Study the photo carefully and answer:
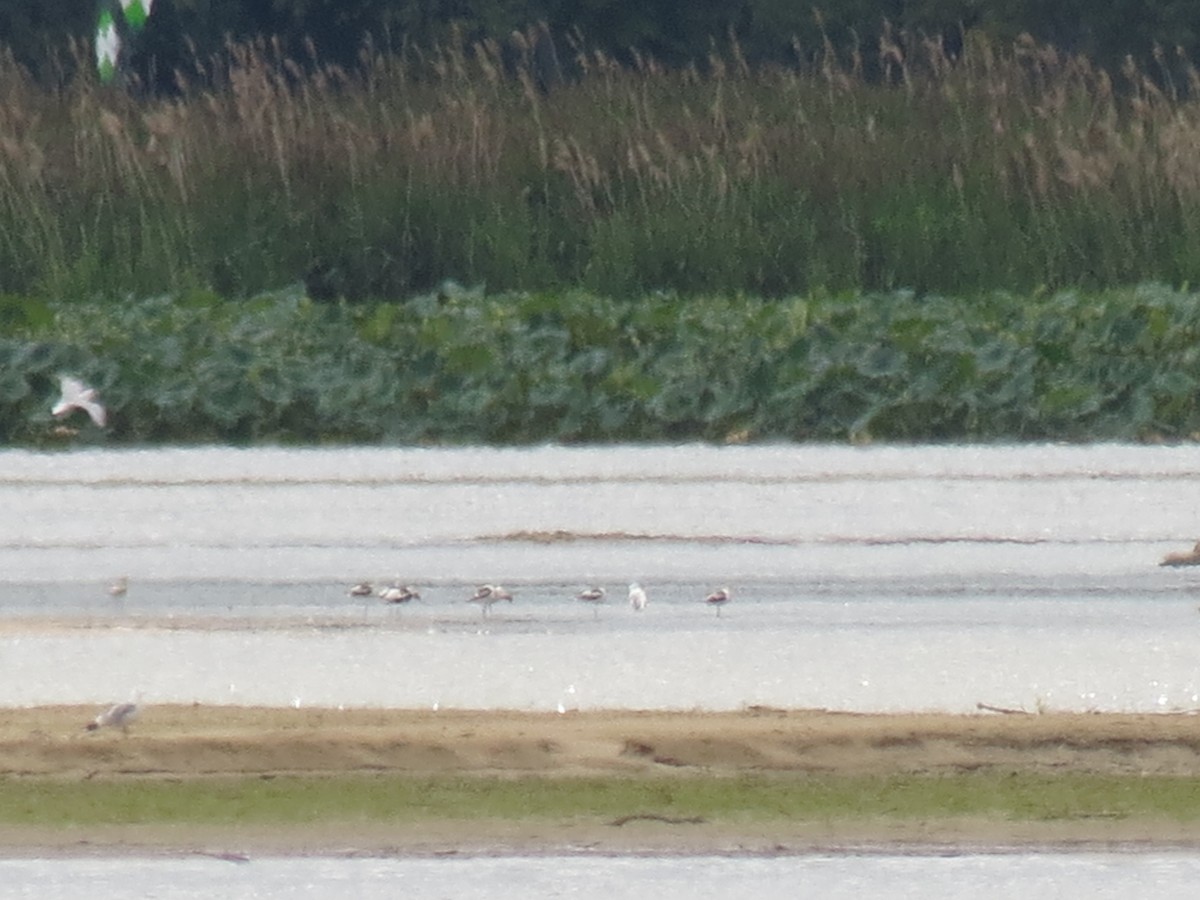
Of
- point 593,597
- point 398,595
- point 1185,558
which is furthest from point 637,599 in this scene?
point 1185,558

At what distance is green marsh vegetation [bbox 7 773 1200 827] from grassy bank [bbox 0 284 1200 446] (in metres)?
3.82

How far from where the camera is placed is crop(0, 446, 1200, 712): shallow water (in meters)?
4.77

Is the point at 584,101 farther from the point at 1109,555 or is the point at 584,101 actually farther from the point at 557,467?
the point at 1109,555

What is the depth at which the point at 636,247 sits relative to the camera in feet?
31.4

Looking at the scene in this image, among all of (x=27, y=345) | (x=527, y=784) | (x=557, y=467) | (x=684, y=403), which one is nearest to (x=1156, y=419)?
(x=684, y=403)

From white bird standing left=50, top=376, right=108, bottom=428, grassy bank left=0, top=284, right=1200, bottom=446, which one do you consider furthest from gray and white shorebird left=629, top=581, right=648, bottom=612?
white bird standing left=50, top=376, right=108, bottom=428

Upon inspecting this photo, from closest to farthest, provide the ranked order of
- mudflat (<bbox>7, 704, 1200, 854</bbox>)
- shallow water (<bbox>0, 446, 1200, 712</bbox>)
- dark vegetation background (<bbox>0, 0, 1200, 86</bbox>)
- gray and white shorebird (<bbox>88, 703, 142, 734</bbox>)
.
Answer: mudflat (<bbox>7, 704, 1200, 854</bbox>) → gray and white shorebird (<bbox>88, 703, 142, 734</bbox>) → shallow water (<bbox>0, 446, 1200, 712</bbox>) → dark vegetation background (<bbox>0, 0, 1200, 86</bbox>)

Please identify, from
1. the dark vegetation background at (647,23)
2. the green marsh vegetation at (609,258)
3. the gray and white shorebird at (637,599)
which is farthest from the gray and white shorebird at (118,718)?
the dark vegetation background at (647,23)

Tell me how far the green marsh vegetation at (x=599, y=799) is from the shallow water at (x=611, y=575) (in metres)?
0.58

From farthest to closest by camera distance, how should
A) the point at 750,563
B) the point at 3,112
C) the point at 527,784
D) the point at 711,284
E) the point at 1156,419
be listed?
the point at 3,112
the point at 711,284
the point at 1156,419
the point at 750,563
the point at 527,784

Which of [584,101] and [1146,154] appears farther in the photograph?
[584,101]

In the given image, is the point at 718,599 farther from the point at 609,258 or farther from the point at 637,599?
the point at 609,258

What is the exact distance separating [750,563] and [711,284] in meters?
3.77

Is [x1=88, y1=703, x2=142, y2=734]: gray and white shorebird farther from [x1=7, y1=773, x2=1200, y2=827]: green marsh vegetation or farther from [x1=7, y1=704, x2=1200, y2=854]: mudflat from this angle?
[x1=7, y1=773, x2=1200, y2=827]: green marsh vegetation
